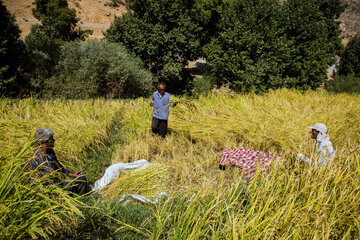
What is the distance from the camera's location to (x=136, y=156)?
12.7 feet

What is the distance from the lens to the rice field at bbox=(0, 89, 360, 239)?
6.12ft

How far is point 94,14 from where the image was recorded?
40781 mm

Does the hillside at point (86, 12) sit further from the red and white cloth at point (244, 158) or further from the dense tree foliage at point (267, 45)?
the red and white cloth at point (244, 158)

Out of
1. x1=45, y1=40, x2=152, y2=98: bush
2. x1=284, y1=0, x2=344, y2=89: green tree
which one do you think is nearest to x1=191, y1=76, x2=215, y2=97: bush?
x1=45, y1=40, x2=152, y2=98: bush

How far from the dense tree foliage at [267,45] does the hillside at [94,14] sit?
25.8 meters

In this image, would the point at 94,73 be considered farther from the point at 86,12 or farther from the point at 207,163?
the point at 86,12

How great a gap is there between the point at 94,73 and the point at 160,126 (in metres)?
7.40

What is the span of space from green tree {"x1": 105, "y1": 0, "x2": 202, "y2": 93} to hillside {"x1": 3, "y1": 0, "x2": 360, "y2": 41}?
19904mm

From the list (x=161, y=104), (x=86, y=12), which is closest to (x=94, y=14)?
(x=86, y=12)

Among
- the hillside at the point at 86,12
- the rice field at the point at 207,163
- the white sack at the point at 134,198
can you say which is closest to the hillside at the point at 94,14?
the hillside at the point at 86,12

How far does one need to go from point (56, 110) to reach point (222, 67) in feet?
31.4

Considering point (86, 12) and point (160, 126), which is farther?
point (86, 12)

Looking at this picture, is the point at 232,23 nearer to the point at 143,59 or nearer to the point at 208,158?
the point at 143,59

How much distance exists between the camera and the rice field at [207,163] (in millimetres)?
1866
